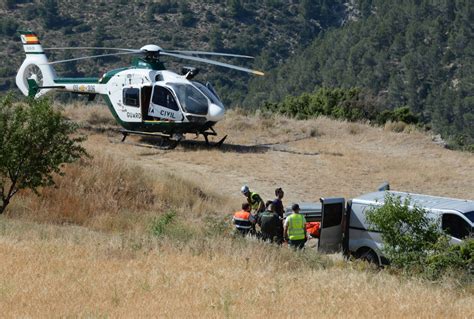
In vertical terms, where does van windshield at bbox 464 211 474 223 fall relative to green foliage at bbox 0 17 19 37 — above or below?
above

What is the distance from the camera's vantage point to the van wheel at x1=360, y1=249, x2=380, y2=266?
16828 millimetres

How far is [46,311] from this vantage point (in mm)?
9555

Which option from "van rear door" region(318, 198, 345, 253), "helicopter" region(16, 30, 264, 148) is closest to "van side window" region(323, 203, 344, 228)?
"van rear door" region(318, 198, 345, 253)

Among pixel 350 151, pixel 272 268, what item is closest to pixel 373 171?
pixel 350 151

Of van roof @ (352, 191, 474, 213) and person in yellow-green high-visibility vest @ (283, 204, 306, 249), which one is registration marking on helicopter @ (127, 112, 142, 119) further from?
person in yellow-green high-visibility vest @ (283, 204, 306, 249)

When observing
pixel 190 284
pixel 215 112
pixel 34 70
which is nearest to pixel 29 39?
pixel 34 70

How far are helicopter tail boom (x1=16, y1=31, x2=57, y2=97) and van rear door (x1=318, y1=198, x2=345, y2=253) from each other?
61.2 feet

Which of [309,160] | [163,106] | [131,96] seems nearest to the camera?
[309,160]

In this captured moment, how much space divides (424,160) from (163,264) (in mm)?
18927

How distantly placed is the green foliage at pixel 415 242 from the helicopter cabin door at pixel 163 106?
14081 millimetres

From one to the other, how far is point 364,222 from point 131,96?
14809 millimetres

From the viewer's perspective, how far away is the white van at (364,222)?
54.0ft

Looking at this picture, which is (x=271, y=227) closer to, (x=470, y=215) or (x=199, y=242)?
(x=199, y=242)

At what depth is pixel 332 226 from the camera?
697 inches
